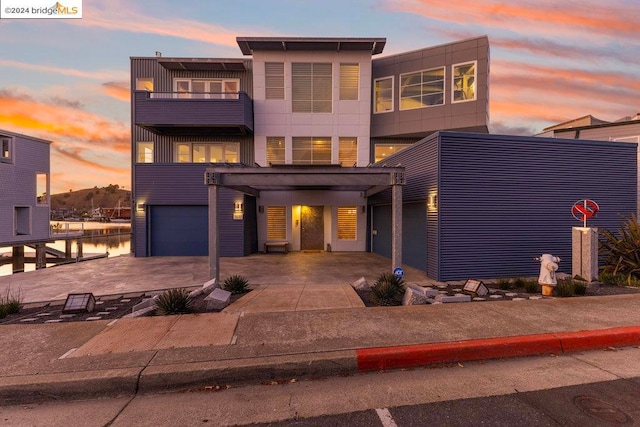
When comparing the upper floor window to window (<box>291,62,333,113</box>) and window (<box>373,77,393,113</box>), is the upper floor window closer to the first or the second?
window (<box>291,62,333,113</box>)

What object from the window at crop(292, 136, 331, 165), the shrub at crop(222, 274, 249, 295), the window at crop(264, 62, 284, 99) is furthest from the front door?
the shrub at crop(222, 274, 249, 295)

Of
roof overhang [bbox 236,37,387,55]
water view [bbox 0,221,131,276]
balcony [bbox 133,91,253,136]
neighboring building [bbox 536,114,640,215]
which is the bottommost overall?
water view [bbox 0,221,131,276]

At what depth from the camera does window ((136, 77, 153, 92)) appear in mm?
18062

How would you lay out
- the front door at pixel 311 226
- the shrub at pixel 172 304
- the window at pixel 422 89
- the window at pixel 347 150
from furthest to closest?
the window at pixel 347 150
the front door at pixel 311 226
the window at pixel 422 89
the shrub at pixel 172 304

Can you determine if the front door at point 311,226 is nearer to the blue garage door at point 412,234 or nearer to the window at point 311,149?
the window at point 311,149

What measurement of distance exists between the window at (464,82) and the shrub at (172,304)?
16.7 m

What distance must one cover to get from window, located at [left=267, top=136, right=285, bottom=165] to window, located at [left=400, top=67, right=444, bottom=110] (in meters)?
7.31

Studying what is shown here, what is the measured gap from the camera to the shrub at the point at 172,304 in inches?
236

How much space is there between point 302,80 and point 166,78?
8.24m

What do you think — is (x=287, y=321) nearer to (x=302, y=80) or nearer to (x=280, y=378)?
(x=280, y=378)

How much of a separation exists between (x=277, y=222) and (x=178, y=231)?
5142 mm

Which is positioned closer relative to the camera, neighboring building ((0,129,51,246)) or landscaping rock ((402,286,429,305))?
landscaping rock ((402,286,429,305))

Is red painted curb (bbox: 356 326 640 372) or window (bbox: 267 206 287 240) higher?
window (bbox: 267 206 287 240)

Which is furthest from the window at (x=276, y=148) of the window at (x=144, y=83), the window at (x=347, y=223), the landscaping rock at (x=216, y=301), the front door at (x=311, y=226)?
the landscaping rock at (x=216, y=301)
